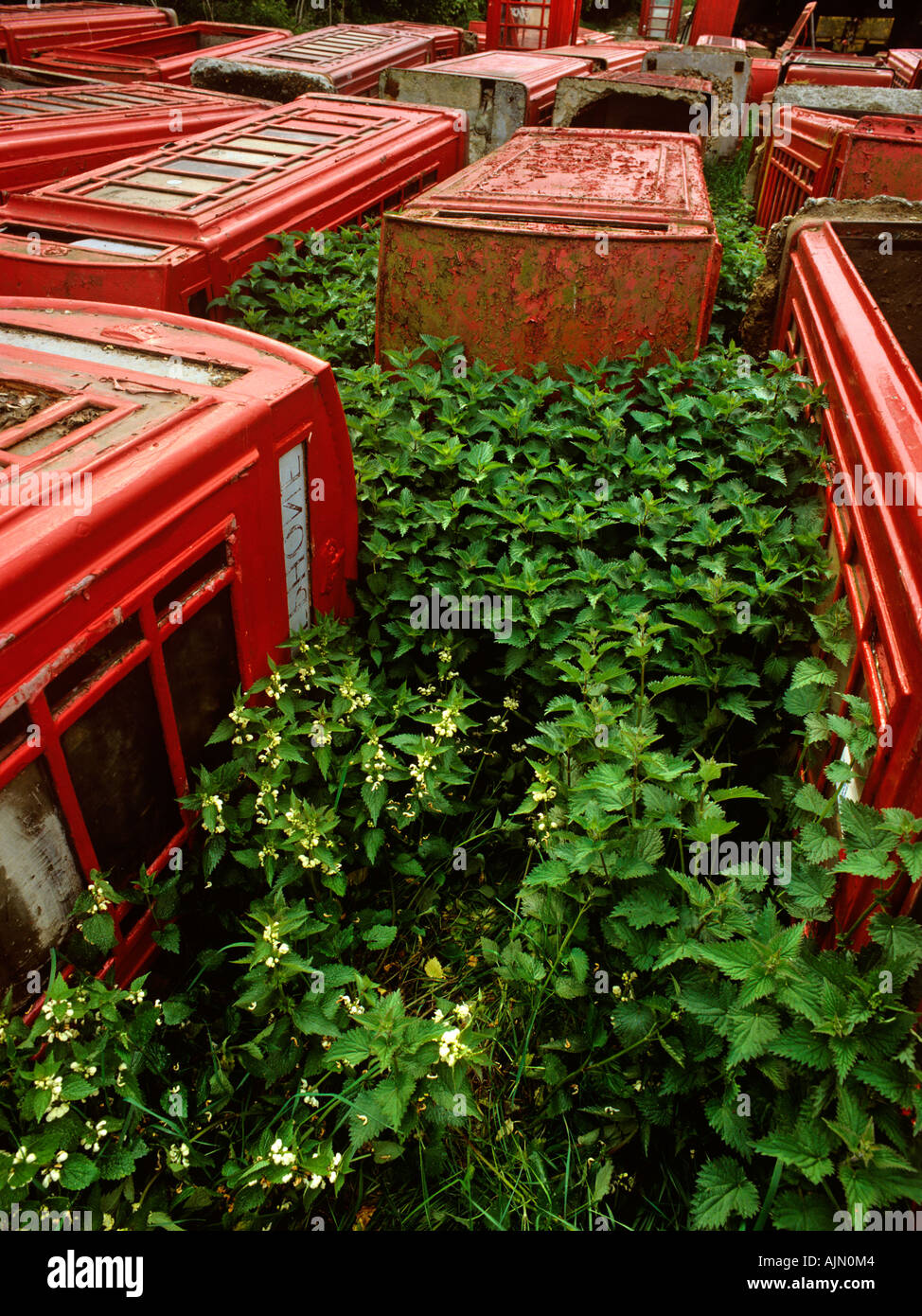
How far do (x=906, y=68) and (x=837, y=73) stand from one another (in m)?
0.81

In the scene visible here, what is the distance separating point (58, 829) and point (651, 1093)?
141 centimetres

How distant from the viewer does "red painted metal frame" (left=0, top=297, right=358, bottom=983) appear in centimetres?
165

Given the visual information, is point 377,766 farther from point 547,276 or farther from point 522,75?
point 522,75

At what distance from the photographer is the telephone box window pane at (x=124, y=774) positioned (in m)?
1.86

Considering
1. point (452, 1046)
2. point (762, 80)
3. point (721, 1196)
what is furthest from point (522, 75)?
point (721, 1196)

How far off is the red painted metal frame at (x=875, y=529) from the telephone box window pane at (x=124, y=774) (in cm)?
163

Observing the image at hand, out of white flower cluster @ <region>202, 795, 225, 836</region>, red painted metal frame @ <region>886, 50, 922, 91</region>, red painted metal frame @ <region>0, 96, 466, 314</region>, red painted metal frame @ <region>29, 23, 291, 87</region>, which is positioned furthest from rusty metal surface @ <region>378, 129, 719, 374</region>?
red painted metal frame @ <region>886, 50, 922, 91</region>

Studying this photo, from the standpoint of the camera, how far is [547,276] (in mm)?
3408

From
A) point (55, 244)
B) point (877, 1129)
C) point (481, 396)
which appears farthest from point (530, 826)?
point (55, 244)

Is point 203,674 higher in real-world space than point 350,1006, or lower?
higher

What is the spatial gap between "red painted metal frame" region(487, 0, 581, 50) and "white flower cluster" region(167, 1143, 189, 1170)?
1273 cm

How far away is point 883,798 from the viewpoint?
1826 millimetres

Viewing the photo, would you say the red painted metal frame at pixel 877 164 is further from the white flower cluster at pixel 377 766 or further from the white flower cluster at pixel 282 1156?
the white flower cluster at pixel 282 1156
